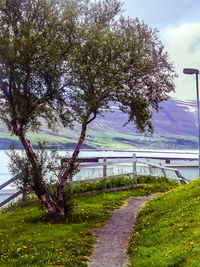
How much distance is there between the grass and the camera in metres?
8.45

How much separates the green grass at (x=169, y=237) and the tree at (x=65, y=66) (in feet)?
14.0

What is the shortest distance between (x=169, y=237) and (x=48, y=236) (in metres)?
4.17

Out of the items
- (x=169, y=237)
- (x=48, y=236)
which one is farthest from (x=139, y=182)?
(x=169, y=237)

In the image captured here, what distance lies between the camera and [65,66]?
13.4 meters

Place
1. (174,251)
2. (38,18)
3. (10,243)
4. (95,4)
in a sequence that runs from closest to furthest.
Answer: (174,251) < (10,243) < (38,18) < (95,4)

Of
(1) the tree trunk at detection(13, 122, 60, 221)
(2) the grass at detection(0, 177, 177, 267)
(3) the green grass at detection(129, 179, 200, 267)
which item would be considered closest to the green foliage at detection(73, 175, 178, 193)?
(2) the grass at detection(0, 177, 177, 267)

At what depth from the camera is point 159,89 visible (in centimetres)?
1584

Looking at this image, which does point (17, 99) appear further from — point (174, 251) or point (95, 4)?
point (174, 251)

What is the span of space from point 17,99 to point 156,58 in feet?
23.4

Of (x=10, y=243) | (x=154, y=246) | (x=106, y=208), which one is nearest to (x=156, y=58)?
(x=106, y=208)

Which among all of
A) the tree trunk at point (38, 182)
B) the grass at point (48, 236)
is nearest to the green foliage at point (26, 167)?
the tree trunk at point (38, 182)

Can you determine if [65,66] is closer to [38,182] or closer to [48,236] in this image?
[38,182]

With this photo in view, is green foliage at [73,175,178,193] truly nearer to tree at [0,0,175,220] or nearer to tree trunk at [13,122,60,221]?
tree trunk at [13,122,60,221]

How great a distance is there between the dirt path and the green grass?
349 mm
